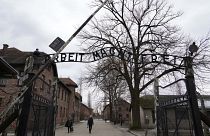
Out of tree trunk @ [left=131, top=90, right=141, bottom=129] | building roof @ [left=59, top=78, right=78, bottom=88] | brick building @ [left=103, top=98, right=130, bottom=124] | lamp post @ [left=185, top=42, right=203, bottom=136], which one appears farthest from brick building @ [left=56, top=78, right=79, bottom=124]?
lamp post @ [left=185, top=42, right=203, bottom=136]

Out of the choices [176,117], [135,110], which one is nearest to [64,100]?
[135,110]

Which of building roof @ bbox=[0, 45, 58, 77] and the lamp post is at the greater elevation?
building roof @ bbox=[0, 45, 58, 77]

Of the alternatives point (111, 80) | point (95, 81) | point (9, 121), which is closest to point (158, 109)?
point (9, 121)

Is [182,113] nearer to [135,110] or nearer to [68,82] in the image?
[135,110]

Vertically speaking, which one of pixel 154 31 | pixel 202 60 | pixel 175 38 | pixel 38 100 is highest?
pixel 154 31

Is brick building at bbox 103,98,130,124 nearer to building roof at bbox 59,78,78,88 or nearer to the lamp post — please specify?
building roof at bbox 59,78,78,88

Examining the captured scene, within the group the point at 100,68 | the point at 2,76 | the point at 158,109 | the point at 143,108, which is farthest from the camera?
the point at 143,108

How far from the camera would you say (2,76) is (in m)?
9.58

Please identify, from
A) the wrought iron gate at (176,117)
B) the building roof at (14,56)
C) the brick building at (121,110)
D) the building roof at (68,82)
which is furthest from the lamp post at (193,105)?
the building roof at (68,82)

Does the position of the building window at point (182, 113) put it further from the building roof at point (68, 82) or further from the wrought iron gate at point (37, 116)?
the building roof at point (68, 82)

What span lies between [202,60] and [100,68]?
928 centimetres

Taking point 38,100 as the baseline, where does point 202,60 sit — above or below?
above

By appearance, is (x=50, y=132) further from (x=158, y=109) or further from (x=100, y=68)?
(x=100, y=68)

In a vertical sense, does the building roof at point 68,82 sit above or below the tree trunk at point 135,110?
above
